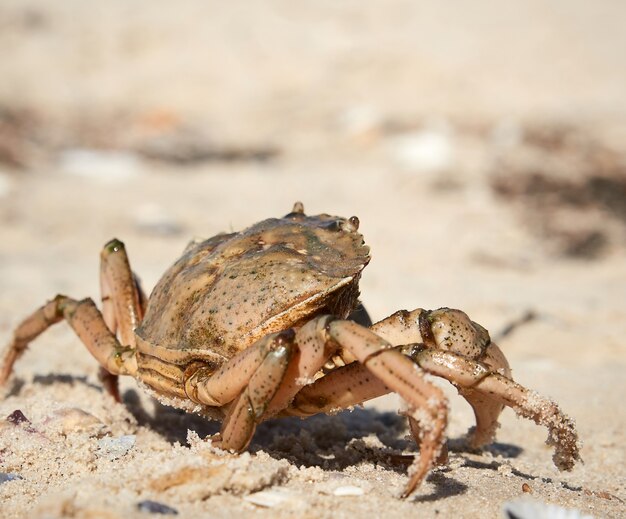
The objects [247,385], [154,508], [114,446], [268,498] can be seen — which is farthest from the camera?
[114,446]

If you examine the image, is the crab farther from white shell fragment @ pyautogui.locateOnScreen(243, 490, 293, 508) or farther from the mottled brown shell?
white shell fragment @ pyautogui.locateOnScreen(243, 490, 293, 508)

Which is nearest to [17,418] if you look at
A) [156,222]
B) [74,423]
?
[74,423]

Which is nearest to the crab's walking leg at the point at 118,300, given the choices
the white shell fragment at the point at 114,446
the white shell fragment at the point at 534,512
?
the white shell fragment at the point at 114,446

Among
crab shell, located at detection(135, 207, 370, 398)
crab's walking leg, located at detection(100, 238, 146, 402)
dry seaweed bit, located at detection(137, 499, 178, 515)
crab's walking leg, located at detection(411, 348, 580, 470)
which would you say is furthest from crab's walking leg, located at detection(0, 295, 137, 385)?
crab's walking leg, located at detection(411, 348, 580, 470)

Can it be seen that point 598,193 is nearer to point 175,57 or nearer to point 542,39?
point 542,39

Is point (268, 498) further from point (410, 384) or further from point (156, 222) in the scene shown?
point (156, 222)

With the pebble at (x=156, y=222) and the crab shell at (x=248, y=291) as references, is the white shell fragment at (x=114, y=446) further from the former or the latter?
the pebble at (x=156, y=222)
